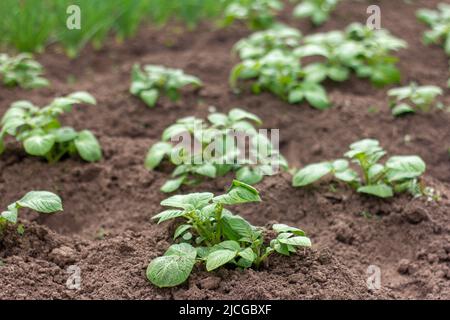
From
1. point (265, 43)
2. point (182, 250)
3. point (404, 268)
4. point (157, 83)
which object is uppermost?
point (265, 43)

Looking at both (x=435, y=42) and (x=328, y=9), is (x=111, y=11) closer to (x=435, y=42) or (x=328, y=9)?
(x=328, y=9)

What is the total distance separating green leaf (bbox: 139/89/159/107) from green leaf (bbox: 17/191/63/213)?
4.00ft

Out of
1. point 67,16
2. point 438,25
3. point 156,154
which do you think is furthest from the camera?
point 438,25

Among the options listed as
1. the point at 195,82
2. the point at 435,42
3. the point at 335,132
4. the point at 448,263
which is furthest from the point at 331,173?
the point at 435,42

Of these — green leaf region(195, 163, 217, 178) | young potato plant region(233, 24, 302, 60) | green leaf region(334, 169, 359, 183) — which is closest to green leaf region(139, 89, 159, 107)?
young potato plant region(233, 24, 302, 60)

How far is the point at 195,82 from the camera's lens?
12.1 feet

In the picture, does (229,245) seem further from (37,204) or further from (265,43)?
(265,43)

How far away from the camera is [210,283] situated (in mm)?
2316

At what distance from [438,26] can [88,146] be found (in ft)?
7.71

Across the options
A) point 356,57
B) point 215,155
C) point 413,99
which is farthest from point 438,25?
point 215,155

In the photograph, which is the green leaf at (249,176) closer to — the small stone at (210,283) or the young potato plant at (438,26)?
the small stone at (210,283)

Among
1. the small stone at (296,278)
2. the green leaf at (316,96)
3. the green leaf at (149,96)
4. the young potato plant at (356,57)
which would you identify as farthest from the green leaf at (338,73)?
the small stone at (296,278)

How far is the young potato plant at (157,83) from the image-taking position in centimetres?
370

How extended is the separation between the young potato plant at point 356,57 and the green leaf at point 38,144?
148 cm
